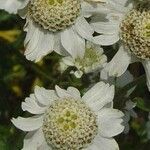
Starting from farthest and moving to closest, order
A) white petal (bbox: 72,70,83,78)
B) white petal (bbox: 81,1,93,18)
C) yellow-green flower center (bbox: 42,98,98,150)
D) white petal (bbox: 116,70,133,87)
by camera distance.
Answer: white petal (bbox: 116,70,133,87) < white petal (bbox: 72,70,83,78) < white petal (bbox: 81,1,93,18) < yellow-green flower center (bbox: 42,98,98,150)

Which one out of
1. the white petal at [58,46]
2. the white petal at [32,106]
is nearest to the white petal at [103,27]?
the white petal at [58,46]

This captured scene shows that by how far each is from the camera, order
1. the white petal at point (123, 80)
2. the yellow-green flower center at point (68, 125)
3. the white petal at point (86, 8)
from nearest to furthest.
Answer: the yellow-green flower center at point (68, 125), the white petal at point (86, 8), the white petal at point (123, 80)

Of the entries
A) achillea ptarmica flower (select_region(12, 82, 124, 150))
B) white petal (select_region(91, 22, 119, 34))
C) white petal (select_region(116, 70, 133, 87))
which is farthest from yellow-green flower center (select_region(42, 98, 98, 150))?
white petal (select_region(116, 70, 133, 87))

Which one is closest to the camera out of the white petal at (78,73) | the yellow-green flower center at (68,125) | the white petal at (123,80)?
the yellow-green flower center at (68,125)

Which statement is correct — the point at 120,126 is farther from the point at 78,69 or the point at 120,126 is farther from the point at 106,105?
the point at 78,69

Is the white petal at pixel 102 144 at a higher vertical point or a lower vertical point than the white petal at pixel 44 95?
lower

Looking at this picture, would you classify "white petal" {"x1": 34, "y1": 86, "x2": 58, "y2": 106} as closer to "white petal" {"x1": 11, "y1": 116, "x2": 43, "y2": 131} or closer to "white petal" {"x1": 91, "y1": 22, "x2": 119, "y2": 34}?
"white petal" {"x1": 11, "y1": 116, "x2": 43, "y2": 131}

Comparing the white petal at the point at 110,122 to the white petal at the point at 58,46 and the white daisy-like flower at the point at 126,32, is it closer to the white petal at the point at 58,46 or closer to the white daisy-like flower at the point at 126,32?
the white daisy-like flower at the point at 126,32
